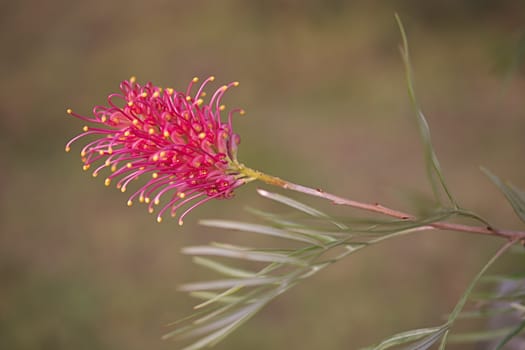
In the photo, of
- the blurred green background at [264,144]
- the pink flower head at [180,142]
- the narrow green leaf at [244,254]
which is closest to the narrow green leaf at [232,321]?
the narrow green leaf at [244,254]

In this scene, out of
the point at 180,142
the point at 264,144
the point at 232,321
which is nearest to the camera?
the point at 232,321

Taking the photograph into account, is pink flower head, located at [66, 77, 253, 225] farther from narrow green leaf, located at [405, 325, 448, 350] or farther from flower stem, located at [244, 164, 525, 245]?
narrow green leaf, located at [405, 325, 448, 350]

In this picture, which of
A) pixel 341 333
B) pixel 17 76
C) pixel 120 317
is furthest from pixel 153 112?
pixel 17 76

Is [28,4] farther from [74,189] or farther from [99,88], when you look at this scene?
[74,189]

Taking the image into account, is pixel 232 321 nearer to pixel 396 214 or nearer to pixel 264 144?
pixel 396 214

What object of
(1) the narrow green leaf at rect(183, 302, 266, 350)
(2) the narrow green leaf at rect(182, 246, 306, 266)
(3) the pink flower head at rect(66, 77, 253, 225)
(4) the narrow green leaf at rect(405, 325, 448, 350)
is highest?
(3) the pink flower head at rect(66, 77, 253, 225)

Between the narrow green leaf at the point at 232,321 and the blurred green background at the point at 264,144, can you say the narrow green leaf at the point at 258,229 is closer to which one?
the narrow green leaf at the point at 232,321

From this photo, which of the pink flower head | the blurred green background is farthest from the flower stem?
the blurred green background

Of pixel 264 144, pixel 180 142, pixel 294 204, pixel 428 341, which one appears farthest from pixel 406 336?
pixel 264 144
